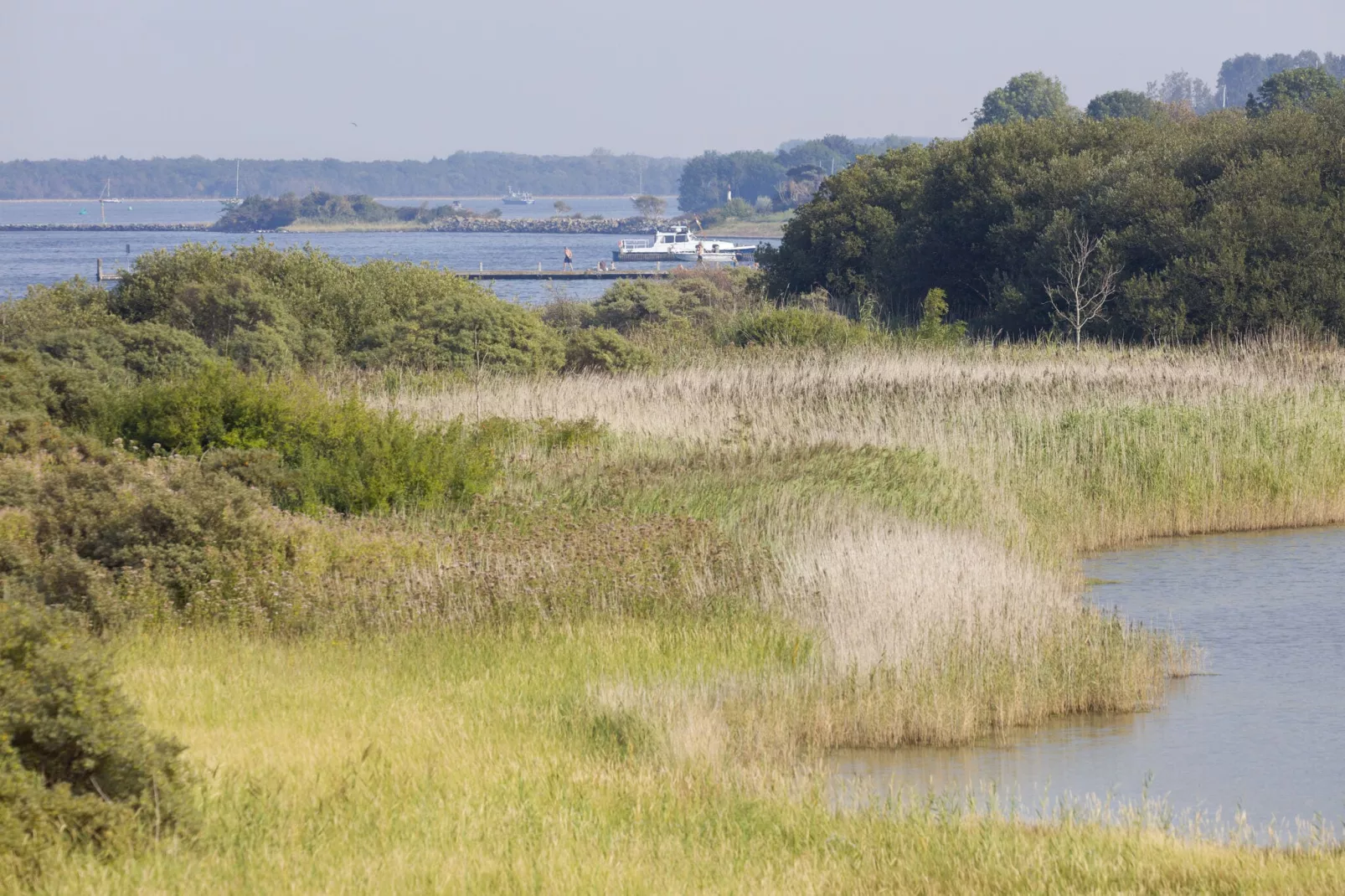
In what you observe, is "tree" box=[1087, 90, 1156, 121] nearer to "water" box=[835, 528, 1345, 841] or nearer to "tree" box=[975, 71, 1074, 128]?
"tree" box=[975, 71, 1074, 128]

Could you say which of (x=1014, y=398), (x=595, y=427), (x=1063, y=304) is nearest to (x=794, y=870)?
(x=595, y=427)

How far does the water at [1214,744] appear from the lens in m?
7.92

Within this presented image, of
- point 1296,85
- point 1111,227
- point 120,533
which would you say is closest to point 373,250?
point 1296,85

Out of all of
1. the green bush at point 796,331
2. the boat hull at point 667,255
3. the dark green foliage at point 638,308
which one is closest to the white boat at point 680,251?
the boat hull at point 667,255

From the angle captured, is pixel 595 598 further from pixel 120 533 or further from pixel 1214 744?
pixel 1214 744

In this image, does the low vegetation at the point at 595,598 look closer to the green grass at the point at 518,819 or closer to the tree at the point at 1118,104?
the green grass at the point at 518,819

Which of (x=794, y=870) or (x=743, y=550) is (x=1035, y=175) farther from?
(x=794, y=870)

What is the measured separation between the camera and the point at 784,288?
143 ft

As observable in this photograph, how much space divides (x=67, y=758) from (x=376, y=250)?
5027 inches

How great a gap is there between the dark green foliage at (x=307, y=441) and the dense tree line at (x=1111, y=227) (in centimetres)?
1890

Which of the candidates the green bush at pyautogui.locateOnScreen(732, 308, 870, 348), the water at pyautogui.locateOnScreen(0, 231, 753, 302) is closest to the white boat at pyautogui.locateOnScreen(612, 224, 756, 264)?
the water at pyautogui.locateOnScreen(0, 231, 753, 302)

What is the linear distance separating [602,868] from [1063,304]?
30063 millimetres

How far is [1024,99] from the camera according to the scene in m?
134

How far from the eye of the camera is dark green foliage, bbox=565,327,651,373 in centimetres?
2588
